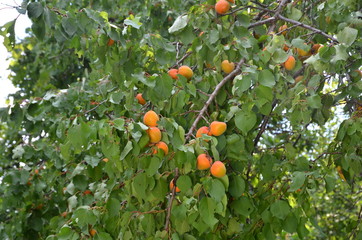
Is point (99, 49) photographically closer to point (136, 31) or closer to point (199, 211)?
point (136, 31)

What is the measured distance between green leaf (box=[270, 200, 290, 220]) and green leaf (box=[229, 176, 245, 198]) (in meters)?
0.16

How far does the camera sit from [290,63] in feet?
5.95

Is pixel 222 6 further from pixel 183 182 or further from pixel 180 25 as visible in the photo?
pixel 183 182

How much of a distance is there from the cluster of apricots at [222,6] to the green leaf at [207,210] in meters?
0.73

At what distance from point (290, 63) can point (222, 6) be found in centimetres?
31

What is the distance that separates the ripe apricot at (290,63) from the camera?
1810 mm

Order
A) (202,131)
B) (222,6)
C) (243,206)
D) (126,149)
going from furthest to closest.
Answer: (222,6)
(243,206)
(202,131)
(126,149)

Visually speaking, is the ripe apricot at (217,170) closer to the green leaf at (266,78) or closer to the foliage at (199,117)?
the foliage at (199,117)

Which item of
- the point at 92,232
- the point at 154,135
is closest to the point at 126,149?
the point at 154,135

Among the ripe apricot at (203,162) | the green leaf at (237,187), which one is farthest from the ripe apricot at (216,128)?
the green leaf at (237,187)

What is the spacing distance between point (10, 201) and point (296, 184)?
1.80 m

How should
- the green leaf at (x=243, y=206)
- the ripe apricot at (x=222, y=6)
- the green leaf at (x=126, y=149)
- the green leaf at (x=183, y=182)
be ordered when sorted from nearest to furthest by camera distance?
the green leaf at (x=126, y=149) → the green leaf at (x=183, y=182) → the green leaf at (x=243, y=206) → the ripe apricot at (x=222, y=6)

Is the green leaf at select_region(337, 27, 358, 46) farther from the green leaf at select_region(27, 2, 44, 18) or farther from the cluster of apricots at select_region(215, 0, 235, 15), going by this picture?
the green leaf at select_region(27, 2, 44, 18)

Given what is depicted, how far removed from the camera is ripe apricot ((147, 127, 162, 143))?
1.47 metres
